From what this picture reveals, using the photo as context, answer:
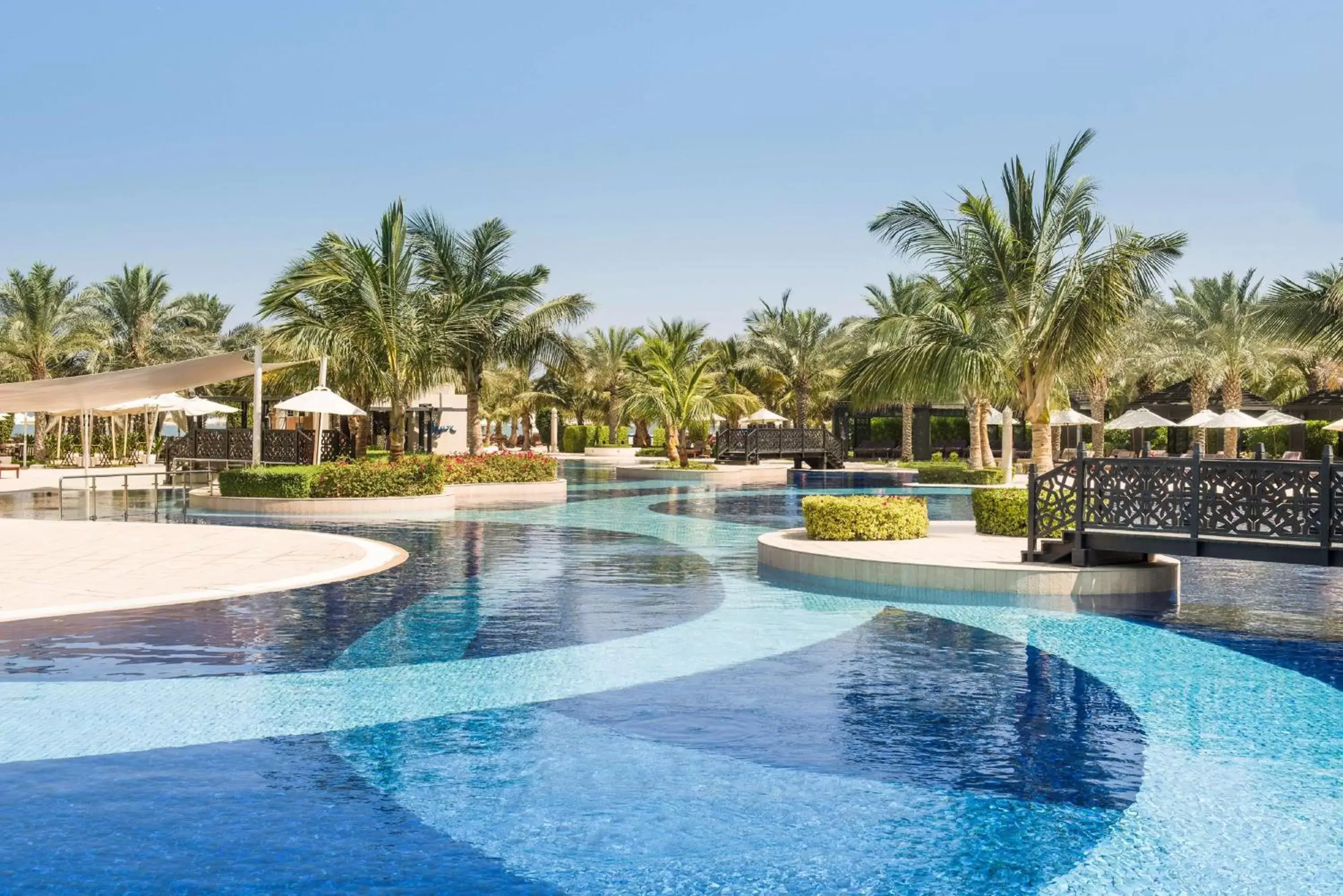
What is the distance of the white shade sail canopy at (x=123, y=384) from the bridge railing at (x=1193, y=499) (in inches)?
586

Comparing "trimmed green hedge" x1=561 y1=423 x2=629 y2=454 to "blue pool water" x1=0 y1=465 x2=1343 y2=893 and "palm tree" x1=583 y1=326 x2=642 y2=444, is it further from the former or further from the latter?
"blue pool water" x1=0 y1=465 x2=1343 y2=893

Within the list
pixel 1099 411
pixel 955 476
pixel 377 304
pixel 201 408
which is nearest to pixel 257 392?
pixel 377 304

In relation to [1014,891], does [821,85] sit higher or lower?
higher

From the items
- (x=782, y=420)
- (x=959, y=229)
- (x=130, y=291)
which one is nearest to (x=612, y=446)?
(x=782, y=420)

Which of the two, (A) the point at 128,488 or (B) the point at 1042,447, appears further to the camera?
(A) the point at 128,488

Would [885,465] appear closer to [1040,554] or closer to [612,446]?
[612,446]

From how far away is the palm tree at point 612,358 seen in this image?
59125 millimetres

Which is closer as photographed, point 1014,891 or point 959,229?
point 1014,891

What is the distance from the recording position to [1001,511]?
16234 mm

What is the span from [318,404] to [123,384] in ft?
20.5

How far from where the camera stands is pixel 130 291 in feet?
165

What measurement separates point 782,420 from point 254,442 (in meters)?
28.7

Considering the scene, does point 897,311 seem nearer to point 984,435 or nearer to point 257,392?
point 984,435

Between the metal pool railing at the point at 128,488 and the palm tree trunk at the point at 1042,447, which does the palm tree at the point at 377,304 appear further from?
the palm tree trunk at the point at 1042,447
